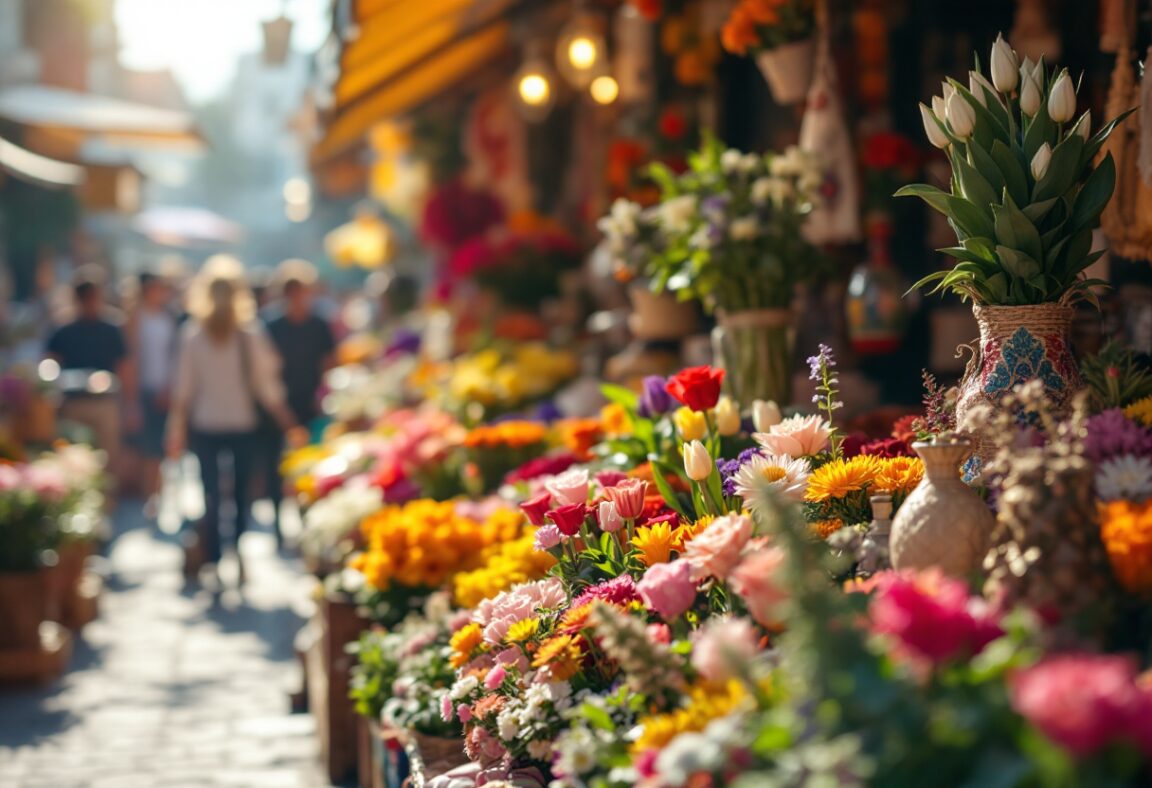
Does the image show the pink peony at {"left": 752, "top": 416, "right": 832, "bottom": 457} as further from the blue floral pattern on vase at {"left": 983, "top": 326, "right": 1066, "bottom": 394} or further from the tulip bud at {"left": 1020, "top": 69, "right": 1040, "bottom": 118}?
the tulip bud at {"left": 1020, "top": 69, "right": 1040, "bottom": 118}

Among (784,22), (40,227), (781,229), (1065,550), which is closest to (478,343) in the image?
(784,22)

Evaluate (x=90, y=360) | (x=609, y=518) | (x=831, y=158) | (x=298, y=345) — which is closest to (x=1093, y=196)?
(x=609, y=518)

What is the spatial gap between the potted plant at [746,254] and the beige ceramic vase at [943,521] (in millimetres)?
1818

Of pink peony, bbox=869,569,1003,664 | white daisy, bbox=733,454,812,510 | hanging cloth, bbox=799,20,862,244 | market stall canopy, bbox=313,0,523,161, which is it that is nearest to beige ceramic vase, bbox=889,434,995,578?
white daisy, bbox=733,454,812,510

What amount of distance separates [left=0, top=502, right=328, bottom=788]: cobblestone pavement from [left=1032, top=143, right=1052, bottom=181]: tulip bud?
3.14 metres

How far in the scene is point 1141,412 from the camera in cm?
250

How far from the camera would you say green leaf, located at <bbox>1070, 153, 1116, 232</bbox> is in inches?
103

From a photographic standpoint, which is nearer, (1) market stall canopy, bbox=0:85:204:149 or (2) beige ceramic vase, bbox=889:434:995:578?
(2) beige ceramic vase, bbox=889:434:995:578

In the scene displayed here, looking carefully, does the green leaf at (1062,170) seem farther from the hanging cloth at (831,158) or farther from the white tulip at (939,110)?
the hanging cloth at (831,158)

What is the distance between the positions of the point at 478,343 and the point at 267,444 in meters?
1.80

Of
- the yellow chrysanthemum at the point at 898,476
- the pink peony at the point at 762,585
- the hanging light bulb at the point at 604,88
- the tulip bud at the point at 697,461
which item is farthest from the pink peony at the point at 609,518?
the hanging light bulb at the point at 604,88

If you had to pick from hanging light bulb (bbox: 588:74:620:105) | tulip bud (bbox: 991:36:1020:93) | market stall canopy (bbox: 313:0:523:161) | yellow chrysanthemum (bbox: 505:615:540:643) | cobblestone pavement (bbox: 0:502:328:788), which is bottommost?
cobblestone pavement (bbox: 0:502:328:788)

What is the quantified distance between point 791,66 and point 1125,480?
9.60ft

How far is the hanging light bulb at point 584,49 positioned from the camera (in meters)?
6.94
